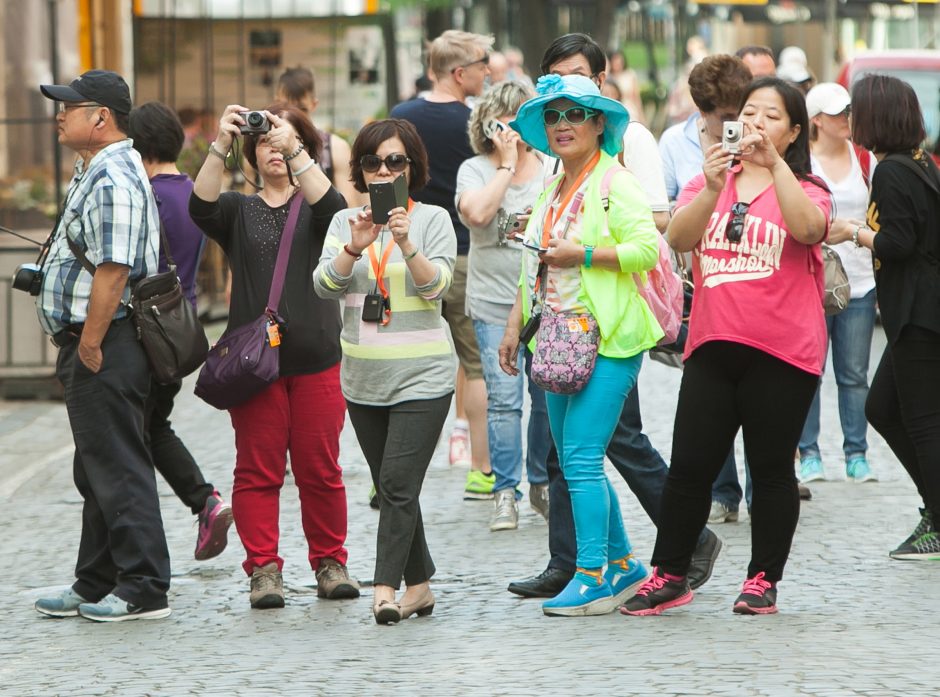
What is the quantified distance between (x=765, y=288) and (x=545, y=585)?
1414 mm

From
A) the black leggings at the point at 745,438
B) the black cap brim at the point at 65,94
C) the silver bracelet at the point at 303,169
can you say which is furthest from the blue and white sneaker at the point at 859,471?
the black cap brim at the point at 65,94

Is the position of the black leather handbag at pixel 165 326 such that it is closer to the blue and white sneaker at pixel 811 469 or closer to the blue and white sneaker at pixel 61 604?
the blue and white sneaker at pixel 61 604

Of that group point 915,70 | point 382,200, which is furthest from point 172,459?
point 915,70

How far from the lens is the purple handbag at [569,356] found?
6059 millimetres

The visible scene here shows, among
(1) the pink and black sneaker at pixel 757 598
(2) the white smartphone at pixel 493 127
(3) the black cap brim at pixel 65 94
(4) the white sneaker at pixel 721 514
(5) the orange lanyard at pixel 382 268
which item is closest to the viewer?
(1) the pink and black sneaker at pixel 757 598

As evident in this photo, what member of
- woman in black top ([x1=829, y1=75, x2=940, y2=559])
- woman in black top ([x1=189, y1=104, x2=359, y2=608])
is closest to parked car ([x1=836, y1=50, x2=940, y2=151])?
woman in black top ([x1=829, y1=75, x2=940, y2=559])

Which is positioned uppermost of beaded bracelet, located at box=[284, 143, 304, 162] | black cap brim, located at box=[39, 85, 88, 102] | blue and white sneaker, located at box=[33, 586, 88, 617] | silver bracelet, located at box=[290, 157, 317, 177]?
black cap brim, located at box=[39, 85, 88, 102]

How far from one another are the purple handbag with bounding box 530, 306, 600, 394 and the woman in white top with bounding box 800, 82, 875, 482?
3026mm

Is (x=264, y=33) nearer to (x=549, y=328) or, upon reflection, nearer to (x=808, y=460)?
(x=808, y=460)

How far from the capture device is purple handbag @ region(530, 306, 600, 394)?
6059mm

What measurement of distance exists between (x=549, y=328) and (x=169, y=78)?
44.5 ft

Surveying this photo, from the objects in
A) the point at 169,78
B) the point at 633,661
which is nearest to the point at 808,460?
the point at 633,661

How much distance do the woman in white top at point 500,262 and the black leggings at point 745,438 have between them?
1596mm

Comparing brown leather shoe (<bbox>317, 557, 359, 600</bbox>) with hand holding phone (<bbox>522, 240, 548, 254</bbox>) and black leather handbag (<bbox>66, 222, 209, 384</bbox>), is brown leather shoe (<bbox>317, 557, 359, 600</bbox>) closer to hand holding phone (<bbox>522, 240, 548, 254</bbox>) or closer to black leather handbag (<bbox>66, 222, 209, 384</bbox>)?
black leather handbag (<bbox>66, 222, 209, 384</bbox>)
